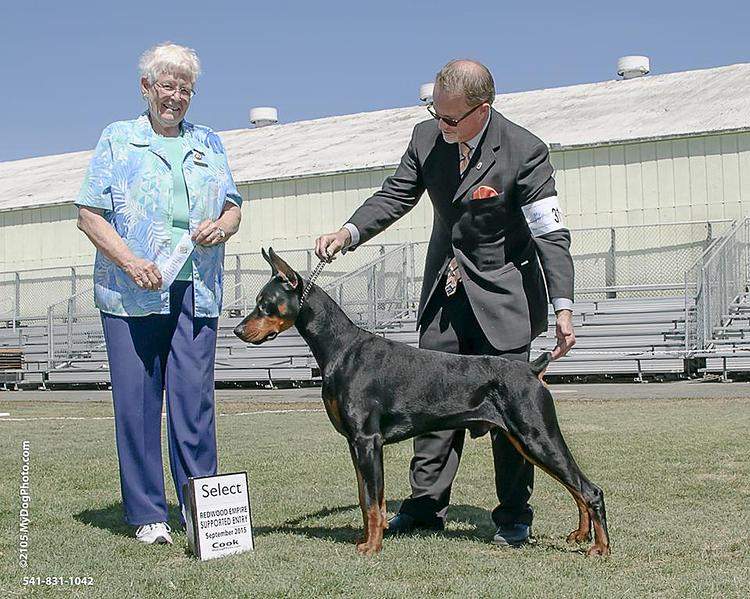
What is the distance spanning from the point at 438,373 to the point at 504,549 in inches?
30.2

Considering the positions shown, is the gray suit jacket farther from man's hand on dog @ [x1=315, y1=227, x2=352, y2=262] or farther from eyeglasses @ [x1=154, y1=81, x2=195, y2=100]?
eyeglasses @ [x1=154, y1=81, x2=195, y2=100]

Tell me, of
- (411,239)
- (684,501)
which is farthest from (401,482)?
(411,239)

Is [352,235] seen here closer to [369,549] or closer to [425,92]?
[369,549]

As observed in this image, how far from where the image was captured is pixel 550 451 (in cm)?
412

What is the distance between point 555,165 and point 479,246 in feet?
53.0

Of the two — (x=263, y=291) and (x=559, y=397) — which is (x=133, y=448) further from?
(x=559, y=397)

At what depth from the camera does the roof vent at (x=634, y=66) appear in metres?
24.9

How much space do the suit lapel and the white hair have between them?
1.18 m

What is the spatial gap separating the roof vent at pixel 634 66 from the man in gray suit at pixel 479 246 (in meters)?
21.4

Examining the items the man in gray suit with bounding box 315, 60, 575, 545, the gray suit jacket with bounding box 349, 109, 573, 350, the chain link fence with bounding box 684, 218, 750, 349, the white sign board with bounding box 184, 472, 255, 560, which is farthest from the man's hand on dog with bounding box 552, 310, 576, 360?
the chain link fence with bounding box 684, 218, 750, 349

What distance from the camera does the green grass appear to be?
374 cm

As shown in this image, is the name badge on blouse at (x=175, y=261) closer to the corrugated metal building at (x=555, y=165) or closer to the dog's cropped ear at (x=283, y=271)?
the dog's cropped ear at (x=283, y=271)

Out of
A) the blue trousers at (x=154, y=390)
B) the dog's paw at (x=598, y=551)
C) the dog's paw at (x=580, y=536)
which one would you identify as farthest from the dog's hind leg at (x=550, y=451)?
the blue trousers at (x=154, y=390)

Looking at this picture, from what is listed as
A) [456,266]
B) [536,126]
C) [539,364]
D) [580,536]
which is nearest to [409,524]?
[580,536]
